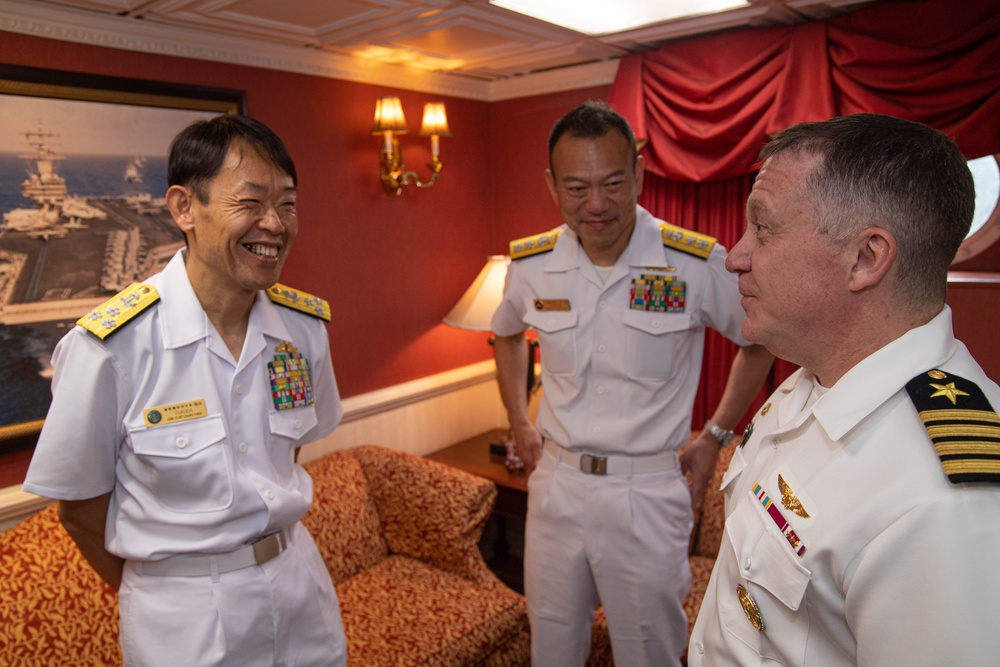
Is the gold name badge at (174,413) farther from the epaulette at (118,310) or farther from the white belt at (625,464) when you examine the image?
the white belt at (625,464)

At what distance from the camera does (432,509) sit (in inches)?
113

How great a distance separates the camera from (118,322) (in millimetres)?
1379

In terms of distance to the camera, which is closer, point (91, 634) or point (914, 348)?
point (914, 348)

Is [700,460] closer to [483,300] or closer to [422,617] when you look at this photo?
[422,617]

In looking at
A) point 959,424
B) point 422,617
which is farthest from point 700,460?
point 959,424

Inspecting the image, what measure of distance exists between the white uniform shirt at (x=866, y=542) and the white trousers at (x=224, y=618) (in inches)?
33.4

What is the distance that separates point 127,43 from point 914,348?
99.1 inches

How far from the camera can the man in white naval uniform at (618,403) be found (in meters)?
1.93

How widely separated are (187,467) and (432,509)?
5.20 feet

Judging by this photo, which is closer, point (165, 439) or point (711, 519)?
point (165, 439)

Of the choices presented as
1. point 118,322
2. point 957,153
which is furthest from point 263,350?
point 957,153

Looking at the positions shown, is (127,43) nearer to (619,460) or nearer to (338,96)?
(338,96)

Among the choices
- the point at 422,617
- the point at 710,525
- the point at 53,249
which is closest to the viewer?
the point at 53,249

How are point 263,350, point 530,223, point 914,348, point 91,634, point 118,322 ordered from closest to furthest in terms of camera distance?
point 914,348
point 118,322
point 263,350
point 91,634
point 530,223
